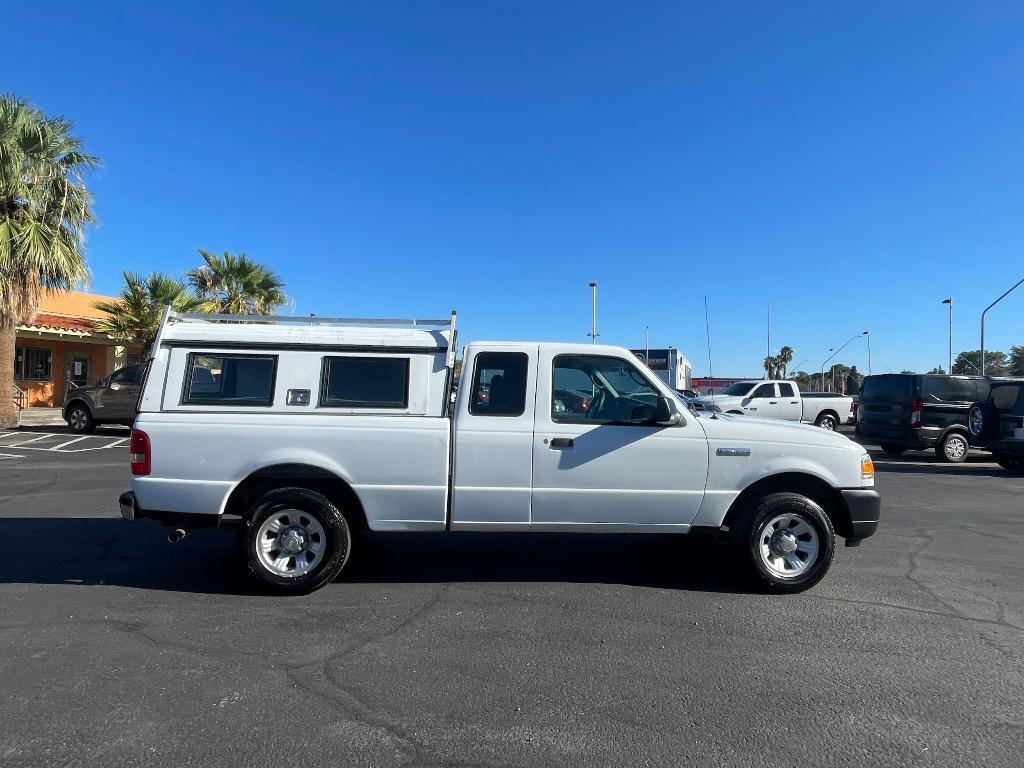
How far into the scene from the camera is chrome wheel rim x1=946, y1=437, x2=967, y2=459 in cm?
1507

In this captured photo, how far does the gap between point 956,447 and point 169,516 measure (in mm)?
15550

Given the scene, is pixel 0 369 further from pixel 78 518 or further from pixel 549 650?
pixel 549 650

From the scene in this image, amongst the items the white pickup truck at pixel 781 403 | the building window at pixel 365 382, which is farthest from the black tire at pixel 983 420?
the building window at pixel 365 382

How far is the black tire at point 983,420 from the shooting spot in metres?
13.7

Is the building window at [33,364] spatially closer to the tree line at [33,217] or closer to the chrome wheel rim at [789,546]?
the tree line at [33,217]

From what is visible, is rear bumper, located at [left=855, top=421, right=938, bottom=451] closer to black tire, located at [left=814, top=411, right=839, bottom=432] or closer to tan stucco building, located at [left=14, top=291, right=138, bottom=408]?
black tire, located at [left=814, top=411, right=839, bottom=432]

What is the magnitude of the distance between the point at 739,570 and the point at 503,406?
7.53 feet

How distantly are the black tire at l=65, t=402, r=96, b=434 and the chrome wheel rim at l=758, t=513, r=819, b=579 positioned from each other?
723 inches

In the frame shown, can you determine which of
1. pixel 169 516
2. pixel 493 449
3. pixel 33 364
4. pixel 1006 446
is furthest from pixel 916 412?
pixel 33 364

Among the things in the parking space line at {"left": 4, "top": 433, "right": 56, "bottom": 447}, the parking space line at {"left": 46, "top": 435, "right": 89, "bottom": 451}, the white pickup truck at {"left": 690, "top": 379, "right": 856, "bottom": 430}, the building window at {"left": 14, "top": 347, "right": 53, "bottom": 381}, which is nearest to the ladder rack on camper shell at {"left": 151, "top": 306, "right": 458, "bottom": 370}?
the parking space line at {"left": 46, "top": 435, "right": 89, "bottom": 451}

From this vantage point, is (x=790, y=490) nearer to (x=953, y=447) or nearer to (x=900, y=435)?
(x=900, y=435)

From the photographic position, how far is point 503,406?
5480 millimetres

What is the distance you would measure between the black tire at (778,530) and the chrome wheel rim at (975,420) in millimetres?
10726

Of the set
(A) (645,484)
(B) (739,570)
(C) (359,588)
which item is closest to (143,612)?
(C) (359,588)
